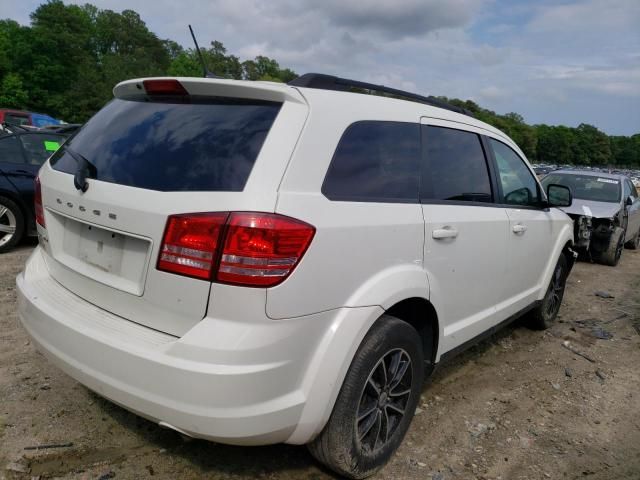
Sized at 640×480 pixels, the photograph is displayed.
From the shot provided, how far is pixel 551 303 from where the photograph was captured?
4.88 metres

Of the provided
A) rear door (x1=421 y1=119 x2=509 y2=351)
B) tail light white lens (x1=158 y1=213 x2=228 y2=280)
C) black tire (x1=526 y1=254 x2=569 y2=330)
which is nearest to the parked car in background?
black tire (x1=526 y1=254 x2=569 y2=330)

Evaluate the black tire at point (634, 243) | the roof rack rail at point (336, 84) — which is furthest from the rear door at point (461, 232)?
the black tire at point (634, 243)

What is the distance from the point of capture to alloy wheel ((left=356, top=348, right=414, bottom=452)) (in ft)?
7.74

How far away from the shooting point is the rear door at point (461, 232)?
2.68m

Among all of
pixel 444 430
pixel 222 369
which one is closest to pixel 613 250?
pixel 444 430

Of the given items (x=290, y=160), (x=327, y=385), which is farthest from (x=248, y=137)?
(x=327, y=385)

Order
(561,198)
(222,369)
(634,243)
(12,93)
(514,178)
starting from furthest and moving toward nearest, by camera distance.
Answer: (12,93), (634,243), (561,198), (514,178), (222,369)

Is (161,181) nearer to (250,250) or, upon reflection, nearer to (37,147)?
(250,250)

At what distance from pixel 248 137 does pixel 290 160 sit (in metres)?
0.20

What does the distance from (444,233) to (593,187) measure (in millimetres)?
8049

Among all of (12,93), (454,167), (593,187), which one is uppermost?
(12,93)

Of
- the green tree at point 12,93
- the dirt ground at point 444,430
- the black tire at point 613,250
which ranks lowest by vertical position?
the dirt ground at point 444,430

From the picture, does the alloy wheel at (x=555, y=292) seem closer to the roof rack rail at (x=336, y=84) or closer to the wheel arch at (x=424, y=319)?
the wheel arch at (x=424, y=319)

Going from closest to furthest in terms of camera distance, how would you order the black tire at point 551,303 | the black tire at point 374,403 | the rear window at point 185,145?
1. the rear window at point 185,145
2. the black tire at point 374,403
3. the black tire at point 551,303
